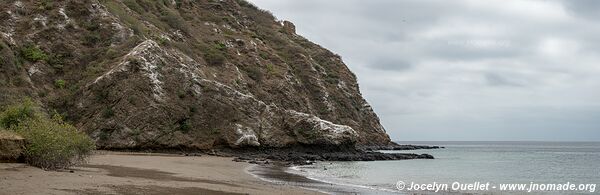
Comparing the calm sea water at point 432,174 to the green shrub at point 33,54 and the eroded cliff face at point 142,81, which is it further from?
the green shrub at point 33,54

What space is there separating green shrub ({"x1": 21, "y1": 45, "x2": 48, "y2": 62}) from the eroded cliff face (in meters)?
0.09

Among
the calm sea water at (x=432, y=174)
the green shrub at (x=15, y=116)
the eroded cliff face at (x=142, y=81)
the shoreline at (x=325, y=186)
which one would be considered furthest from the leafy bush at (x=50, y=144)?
the eroded cliff face at (x=142, y=81)

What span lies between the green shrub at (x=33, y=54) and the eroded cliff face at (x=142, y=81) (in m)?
0.09

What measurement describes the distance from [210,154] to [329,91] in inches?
1742

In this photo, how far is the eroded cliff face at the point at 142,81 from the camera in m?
48.2

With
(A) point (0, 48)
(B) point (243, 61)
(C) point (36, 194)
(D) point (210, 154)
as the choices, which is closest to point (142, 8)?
(B) point (243, 61)

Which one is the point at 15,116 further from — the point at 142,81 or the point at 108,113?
the point at 142,81

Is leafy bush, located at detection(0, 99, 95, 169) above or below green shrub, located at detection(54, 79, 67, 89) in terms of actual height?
below

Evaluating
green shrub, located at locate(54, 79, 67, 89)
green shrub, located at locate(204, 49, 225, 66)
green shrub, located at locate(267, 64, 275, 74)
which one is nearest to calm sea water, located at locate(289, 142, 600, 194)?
green shrub, located at locate(204, 49, 225, 66)

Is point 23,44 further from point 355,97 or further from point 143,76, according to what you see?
point 355,97

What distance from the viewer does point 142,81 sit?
5028 cm

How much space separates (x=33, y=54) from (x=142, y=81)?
37.9 feet

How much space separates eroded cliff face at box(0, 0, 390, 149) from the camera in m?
48.2

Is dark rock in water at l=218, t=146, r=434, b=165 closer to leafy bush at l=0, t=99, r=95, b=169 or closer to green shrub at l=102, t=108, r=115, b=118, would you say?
green shrub at l=102, t=108, r=115, b=118
